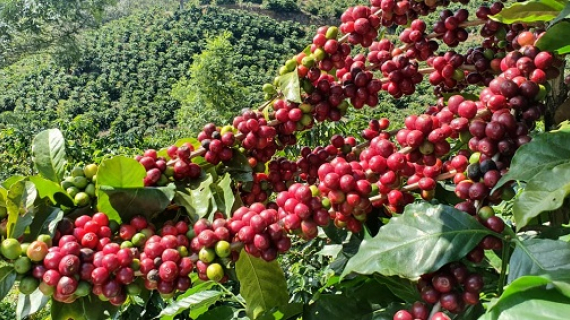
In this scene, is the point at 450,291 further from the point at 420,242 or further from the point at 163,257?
the point at 163,257

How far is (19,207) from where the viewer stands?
0.76m

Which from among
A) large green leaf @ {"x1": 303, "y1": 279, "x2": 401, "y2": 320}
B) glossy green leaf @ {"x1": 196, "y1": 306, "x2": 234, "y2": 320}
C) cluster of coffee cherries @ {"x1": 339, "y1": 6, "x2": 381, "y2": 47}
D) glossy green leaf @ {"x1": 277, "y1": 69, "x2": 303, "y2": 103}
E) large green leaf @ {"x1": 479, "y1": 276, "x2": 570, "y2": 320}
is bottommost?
glossy green leaf @ {"x1": 196, "y1": 306, "x2": 234, "y2": 320}

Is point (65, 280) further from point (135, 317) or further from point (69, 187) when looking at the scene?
point (135, 317)

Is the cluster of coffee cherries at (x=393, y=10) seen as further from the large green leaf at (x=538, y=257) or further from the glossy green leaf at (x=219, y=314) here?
the glossy green leaf at (x=219, y=314)

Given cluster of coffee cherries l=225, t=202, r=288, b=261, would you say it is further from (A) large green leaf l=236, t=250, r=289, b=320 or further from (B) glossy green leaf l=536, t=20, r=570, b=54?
(B) glossy green leaf l=536, t=20, r=570, b=54

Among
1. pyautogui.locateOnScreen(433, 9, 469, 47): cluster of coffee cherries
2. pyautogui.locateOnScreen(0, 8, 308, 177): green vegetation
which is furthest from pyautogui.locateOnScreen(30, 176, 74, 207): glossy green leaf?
pyautogui.locateOnScreen(0, 8, 308, 177): green vegetation

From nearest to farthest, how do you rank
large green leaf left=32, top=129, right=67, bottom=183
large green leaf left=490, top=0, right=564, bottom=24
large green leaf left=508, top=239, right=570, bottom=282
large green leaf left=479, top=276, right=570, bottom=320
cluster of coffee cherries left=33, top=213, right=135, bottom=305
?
large green leaf left=479, top=276, right=570, bottom=320
large green leaf left=508, top=239, right=570, bottom=282
cluster of coffee cherries left=33, top=213, right=135, bottom=305
large green leaf left=490, top=0, right=564, bottom=24
large green leaf left=32, top=129, right=67, bottom=183

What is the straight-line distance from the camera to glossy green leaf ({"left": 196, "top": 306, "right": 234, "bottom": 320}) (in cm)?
110

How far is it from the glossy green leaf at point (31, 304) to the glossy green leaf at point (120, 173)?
0.68 ft

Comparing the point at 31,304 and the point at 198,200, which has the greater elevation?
the point at 198,200

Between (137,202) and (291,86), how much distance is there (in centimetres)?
37

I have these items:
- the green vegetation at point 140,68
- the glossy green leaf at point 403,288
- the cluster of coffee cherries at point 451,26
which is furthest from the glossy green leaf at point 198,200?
the green vegetation at point 140,68

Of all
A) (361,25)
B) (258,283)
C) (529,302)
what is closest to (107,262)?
(258,283)

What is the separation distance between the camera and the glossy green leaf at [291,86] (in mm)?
939
